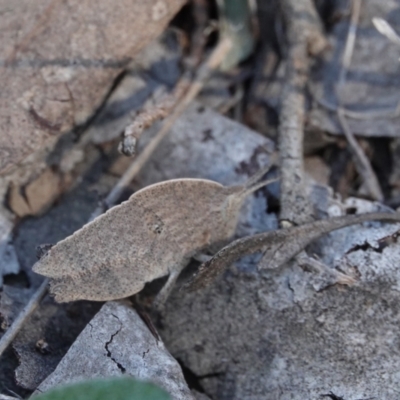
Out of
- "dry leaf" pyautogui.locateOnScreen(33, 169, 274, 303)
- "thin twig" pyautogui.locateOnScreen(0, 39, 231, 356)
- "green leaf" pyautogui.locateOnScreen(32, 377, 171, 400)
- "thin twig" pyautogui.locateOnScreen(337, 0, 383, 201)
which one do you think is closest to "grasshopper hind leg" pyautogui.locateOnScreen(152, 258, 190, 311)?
"dry leaf" pyautogui.locateOnScreen(33, 169, 274, 303)

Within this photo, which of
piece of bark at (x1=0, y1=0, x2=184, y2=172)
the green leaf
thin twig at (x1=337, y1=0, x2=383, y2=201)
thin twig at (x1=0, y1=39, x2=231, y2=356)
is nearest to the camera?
the green leaf

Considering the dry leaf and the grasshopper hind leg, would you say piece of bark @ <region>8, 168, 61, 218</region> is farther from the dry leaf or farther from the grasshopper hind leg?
the grasshopper hind leg

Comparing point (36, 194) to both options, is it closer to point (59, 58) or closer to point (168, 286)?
point (59, 58)

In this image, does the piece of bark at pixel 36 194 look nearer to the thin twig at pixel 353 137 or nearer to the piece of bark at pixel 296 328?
the piece of bark at pixel 296 328

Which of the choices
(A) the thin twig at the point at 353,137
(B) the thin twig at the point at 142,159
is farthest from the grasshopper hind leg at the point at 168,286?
(A) the thin twig at the point at 353,137

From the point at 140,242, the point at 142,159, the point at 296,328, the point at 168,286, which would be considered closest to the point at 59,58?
the point at 142,159

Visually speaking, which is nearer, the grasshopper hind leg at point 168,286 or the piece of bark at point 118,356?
the piece of bark at point 118,356

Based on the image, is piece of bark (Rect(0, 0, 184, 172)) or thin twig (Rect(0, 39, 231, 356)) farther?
piece of bark (Rect(0, 0, 184, 172))
